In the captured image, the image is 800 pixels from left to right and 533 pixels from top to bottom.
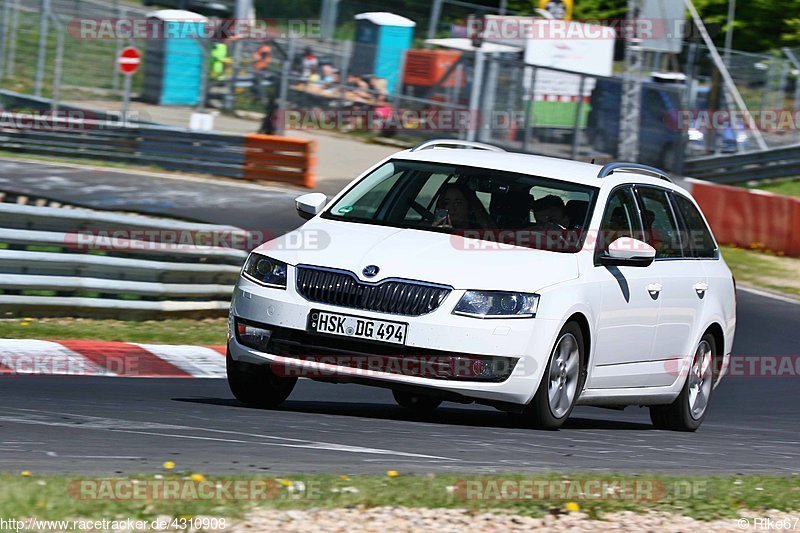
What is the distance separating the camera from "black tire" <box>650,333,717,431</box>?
962 cm

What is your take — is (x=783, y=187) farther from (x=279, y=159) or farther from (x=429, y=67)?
(x=279, y=159)

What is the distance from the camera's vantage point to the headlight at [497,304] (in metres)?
7.40

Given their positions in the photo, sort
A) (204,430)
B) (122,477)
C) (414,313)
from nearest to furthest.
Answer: (122,477)
(204,430)
(414,313)

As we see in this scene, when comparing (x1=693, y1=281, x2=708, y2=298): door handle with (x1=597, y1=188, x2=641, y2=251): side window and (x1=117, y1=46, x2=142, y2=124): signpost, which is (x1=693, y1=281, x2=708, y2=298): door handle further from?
(x1=117, y1=46, x2=142, y2=124): signpost

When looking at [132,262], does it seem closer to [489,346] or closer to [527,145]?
[489,346]

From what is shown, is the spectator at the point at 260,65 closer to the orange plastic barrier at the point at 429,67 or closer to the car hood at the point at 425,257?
the orange plastic barrier at the point at 429,67

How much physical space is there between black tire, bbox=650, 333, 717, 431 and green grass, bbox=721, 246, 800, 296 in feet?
32.0

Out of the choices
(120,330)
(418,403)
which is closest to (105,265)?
(120,330)

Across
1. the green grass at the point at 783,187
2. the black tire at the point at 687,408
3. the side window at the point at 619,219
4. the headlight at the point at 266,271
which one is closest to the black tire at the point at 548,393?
the side window at the point at 619,219

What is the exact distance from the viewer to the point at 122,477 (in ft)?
16.9

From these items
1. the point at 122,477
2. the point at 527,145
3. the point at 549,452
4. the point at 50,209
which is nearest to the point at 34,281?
the point at 50,209

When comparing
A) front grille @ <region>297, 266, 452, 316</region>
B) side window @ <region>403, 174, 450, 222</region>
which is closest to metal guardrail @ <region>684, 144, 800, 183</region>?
side window @ <region>403, 174, 450, 222</region>

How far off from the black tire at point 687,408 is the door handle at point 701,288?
0.36 metres

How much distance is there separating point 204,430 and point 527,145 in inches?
904
